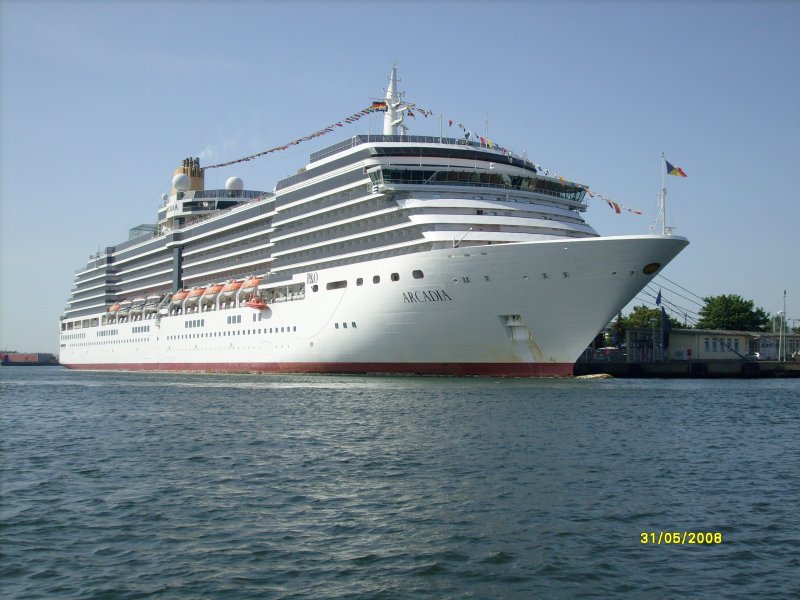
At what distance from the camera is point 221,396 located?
35656mm

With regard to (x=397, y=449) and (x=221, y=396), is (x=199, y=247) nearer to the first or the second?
(x=221, y=396)

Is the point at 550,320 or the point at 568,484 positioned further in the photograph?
the point at 550,320

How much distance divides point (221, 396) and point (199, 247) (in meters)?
37.6

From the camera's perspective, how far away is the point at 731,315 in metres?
95.6

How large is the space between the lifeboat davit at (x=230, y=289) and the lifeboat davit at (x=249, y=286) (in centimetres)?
110

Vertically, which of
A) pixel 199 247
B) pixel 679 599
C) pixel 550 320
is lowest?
pixel 679 599

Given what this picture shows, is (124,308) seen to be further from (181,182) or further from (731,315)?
(731,315)

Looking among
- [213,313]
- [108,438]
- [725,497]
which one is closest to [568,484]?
[725,497]

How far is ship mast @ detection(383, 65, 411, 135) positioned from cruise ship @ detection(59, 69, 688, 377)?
82mm

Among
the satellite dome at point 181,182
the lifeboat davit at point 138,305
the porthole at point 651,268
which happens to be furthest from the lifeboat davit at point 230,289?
the porthole at point 651,268

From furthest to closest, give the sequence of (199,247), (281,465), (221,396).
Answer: (199,247) < (221,396) < (281,465)

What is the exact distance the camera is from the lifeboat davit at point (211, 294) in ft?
204
